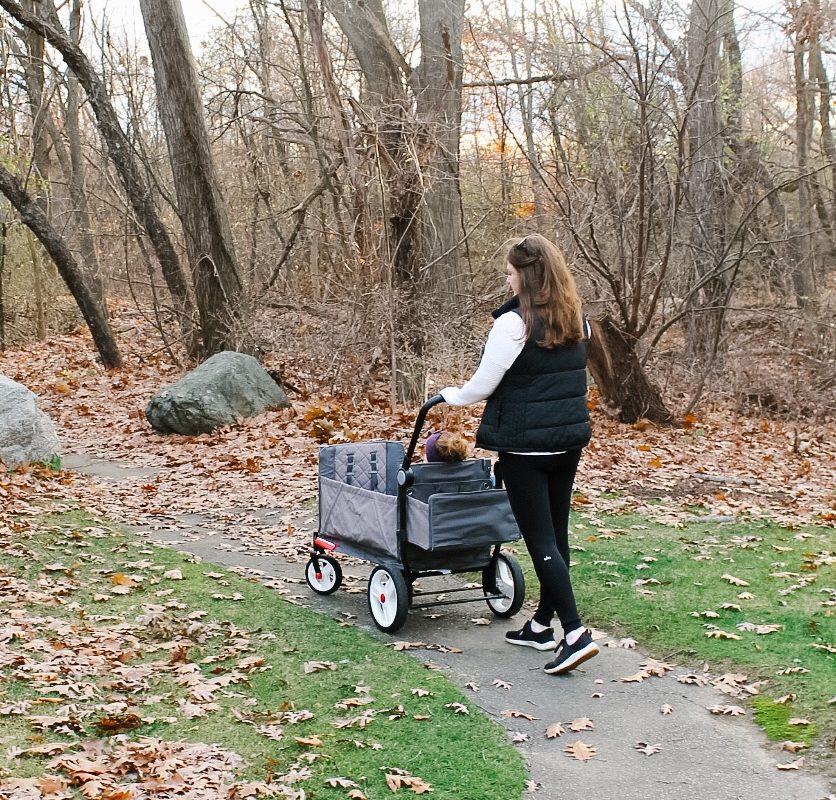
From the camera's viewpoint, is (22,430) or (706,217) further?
(706,217)

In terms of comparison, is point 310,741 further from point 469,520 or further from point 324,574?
point 324,574

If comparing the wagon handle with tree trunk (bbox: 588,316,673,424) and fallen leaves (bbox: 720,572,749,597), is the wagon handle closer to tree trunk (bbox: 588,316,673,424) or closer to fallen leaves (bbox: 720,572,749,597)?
fallen leaves (bbox: 720,572,749,597)

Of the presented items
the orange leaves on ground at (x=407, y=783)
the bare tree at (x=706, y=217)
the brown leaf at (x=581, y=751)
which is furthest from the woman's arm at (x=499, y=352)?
the bare tree at (x=706, y=217)

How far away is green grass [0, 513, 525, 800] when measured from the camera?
4102mm

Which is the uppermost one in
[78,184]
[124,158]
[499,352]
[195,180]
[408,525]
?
[78,184]

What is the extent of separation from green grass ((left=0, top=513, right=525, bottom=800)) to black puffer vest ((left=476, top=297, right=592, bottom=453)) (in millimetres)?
1338

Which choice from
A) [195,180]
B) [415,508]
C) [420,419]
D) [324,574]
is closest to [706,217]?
[195,180]

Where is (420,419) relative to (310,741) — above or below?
above

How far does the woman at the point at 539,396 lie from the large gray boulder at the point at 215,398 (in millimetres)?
7607

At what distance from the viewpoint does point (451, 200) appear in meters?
14.8

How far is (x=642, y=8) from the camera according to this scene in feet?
39.3

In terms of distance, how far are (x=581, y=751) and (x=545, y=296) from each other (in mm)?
2188

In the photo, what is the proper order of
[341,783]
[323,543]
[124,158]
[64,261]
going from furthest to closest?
[124,158], [64,261], [323,543], [341,783]

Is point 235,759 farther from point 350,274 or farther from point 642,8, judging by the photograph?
point 642,8
